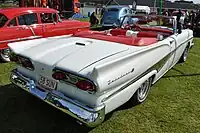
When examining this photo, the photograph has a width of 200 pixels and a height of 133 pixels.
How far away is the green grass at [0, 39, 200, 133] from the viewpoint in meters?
3.17

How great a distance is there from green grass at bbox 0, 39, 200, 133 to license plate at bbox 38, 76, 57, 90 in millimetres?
549

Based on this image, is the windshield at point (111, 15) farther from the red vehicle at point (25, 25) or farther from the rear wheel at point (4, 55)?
the rear wheel at point (4, 55)

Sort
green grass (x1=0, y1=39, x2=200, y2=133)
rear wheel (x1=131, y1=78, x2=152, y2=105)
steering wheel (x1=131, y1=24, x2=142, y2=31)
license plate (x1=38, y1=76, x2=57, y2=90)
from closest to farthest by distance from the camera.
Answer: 1. license plate (x1=38, y1=76, x2=57, y2=90)
2. green grass (x1=0, y1=39, x2=200, y2=133)
3. rear wheel (x1=131, y1=78, x2=152, y2=105)
4. steering wheel (x1=131, y1=24, x2=142, y2=31)

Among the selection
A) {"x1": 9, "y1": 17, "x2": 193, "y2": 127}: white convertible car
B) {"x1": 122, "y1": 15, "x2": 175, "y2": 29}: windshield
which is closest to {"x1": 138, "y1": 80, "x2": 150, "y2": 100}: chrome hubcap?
{"x1": 9, "y1": 17, "x2": 193, "y2": 127}: white convertible car

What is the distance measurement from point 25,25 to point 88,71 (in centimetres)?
450

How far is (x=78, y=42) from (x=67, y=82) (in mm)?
886

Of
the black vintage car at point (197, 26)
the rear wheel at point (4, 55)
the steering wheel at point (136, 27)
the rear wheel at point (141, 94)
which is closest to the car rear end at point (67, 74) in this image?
the rear wheel at point (141, 94)

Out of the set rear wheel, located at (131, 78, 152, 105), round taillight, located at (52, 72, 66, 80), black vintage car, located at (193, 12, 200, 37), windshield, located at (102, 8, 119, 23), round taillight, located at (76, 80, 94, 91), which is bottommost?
rear wheel, located at (131, 78, 152, 105)

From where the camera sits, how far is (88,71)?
2.64 meters

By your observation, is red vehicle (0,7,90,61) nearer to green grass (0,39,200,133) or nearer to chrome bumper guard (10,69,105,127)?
green grass (0,39,200,133)

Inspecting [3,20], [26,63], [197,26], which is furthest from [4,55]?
[197,26]

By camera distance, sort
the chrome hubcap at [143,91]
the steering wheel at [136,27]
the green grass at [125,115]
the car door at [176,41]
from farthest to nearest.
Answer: the steering wheel at [136,27]
the car door at [176,41]
the chrome hubcap at [143,91]
the green grass at [125,115]

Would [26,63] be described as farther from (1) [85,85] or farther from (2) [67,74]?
(1) [85,85]

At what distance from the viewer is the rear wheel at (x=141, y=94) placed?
11.9ft
